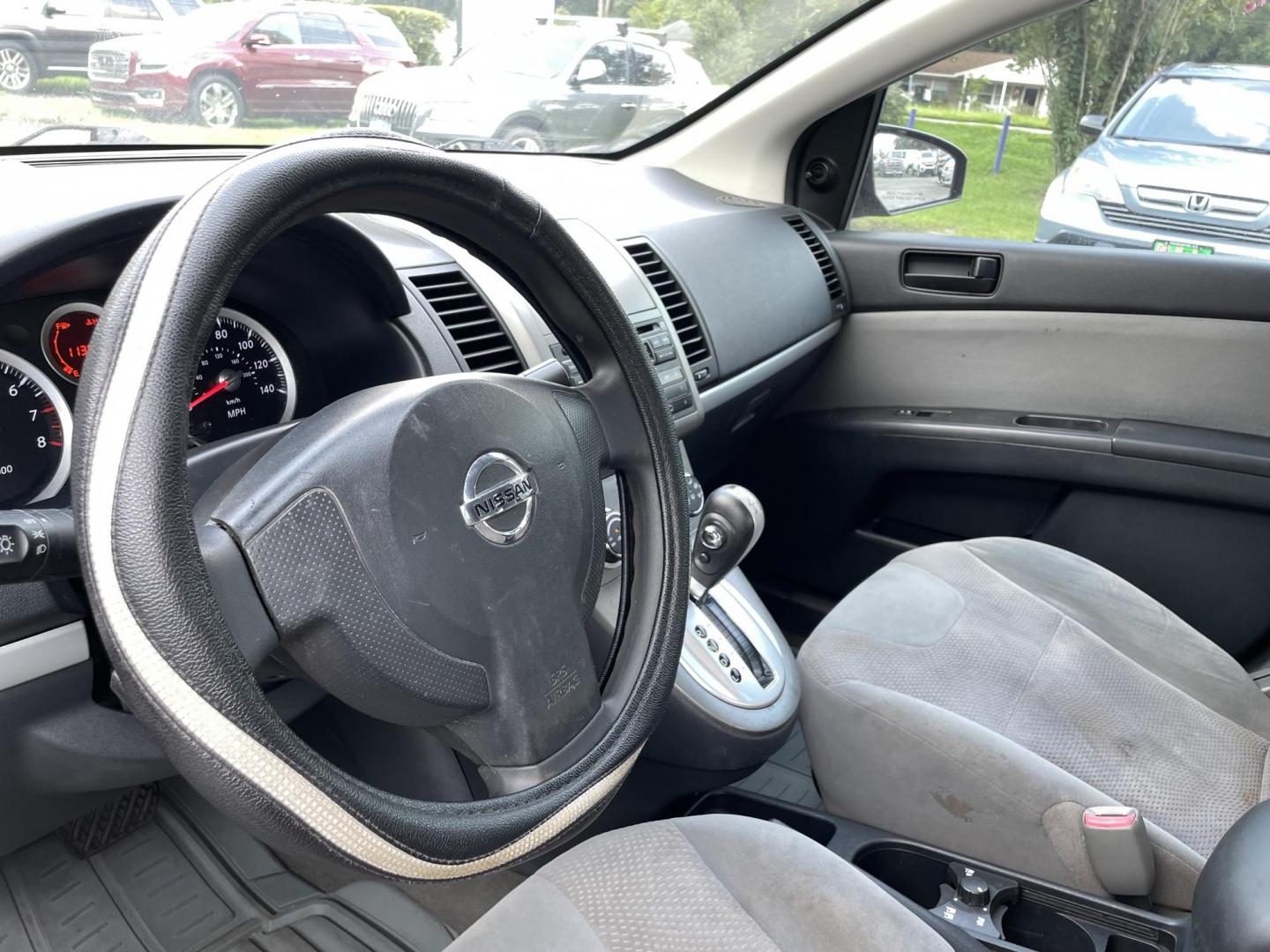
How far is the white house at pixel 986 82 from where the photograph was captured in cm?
207

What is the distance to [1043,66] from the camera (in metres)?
2.05

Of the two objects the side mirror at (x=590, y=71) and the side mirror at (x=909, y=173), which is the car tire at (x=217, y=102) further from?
the side mirror at (x=909, y=173)

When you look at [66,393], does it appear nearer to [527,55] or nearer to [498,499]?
[498,499]

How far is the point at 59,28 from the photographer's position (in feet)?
4.36

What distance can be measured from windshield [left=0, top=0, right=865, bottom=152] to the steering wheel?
0.17 meters

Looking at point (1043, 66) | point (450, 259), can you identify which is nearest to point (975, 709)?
point (450, 259)

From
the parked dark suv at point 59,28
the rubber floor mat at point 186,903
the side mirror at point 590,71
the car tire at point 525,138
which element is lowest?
the rubber floor mat at point 186,903

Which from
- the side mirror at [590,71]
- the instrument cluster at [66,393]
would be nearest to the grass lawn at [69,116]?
the instrument cluster at [66,393]

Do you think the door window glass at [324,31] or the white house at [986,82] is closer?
the door window glass at [324,31]

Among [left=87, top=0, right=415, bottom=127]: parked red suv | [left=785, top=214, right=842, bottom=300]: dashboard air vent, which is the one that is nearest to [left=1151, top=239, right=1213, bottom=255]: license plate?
[left=785, top=214, right=842, bottom=300]: dashboard air vent

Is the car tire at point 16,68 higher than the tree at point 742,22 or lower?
lower

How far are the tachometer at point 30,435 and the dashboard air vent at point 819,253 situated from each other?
1655 millimetres

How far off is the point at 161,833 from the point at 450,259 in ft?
3.22

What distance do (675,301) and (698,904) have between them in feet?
3.75
